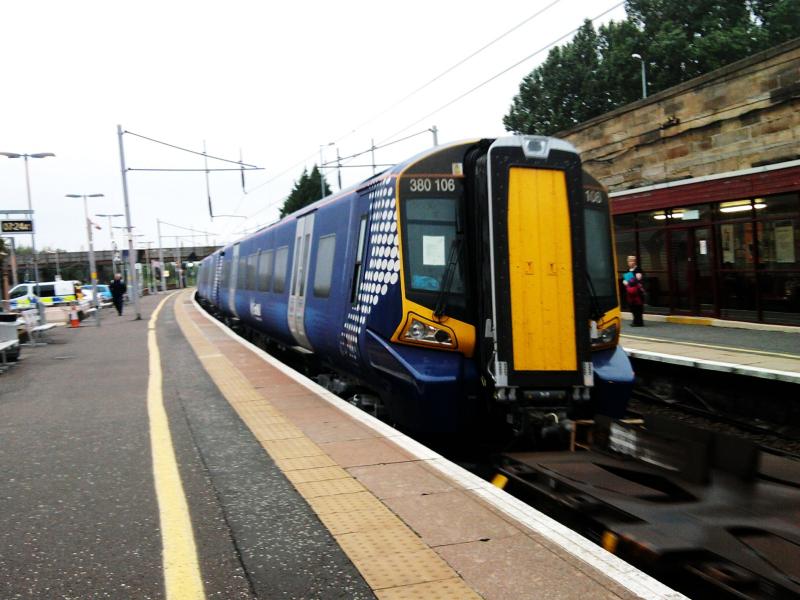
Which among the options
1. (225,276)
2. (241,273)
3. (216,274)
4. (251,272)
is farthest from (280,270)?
A: (216,274)

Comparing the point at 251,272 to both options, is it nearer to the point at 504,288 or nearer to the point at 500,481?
the point at 504,288

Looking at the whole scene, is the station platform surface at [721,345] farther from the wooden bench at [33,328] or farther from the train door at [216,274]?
the train door at [216,274]

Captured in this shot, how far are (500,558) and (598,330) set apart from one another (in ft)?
11.7

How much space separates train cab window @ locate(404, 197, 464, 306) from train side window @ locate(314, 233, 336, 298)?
249 cm

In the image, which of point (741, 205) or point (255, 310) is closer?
point (741, 205)

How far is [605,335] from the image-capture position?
259 inches

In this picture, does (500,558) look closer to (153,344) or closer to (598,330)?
(598,330)

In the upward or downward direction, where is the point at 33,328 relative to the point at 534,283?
downward

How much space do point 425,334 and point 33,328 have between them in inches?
532

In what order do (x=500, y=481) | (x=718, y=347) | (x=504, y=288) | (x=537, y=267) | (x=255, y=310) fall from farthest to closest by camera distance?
(x=255, y=310)
(x=718, y=347)
(x=537, y=267)
(x=504, y=288)
(x=500, y=481)

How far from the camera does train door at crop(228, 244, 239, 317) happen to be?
2030 centimetres

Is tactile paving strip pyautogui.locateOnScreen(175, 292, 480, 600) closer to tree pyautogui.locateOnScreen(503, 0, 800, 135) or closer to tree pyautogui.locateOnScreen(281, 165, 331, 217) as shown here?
tree pyautogui.locateOnScreen(503, 0, 800, 135)

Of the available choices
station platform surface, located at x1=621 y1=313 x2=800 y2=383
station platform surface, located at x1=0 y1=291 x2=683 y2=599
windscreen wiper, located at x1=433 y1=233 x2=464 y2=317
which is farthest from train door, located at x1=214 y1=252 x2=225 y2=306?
windscreen wiper, located at x1=433 y1=233 x2=464 y2=317

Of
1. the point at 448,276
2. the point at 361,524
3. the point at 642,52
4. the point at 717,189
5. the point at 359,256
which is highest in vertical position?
the point at 642,52
